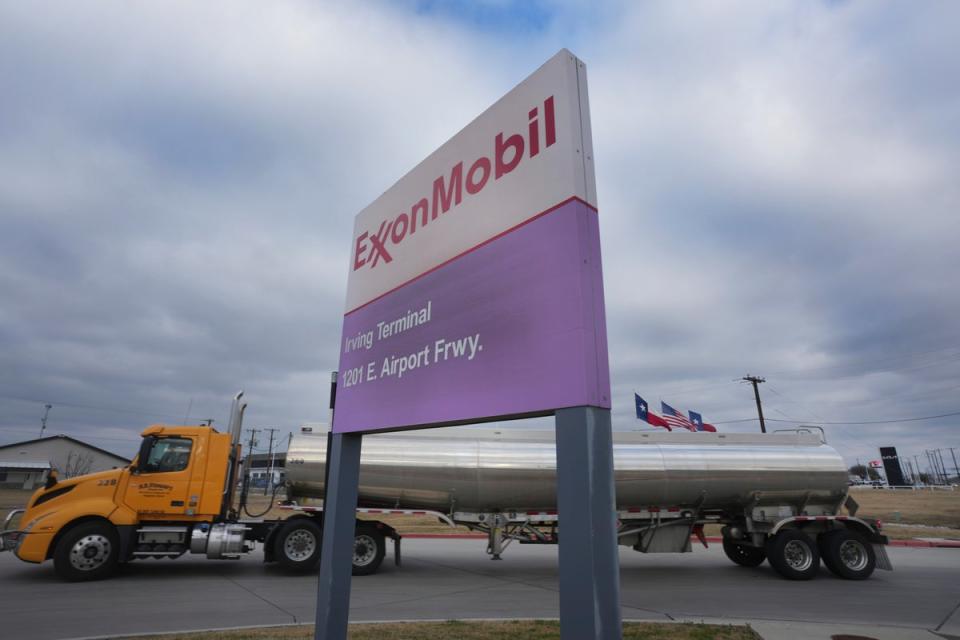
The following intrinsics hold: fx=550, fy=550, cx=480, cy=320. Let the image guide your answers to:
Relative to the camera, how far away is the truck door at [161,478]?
32.9 ft

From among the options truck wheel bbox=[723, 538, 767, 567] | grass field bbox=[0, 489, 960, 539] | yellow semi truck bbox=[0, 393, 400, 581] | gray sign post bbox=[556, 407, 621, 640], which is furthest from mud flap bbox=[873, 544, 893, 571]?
gray sign post bbox=[556, 407, 621, 640]

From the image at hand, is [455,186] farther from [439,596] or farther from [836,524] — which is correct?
[836,524]

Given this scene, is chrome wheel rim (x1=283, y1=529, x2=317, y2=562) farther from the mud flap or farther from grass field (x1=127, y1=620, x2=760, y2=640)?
the mud flap

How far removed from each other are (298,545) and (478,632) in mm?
5831

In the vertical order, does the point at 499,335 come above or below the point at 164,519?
above

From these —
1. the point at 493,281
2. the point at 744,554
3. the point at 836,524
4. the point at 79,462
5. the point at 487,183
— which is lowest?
the point at 744,554

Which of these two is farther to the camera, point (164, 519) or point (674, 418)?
point (674, 418)

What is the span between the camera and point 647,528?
11.6 meters

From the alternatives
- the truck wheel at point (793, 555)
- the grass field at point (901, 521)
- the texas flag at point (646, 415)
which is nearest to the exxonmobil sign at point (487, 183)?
the grass field at point (901, 521)

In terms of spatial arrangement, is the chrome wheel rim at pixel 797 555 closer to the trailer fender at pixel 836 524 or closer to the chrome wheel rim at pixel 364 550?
the trailer fender at pixel 836 524

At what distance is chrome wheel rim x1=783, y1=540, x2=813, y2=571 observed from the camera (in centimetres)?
1109

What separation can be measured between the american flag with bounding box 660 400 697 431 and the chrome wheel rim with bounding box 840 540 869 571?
737cm

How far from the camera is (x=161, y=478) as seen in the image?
33.6ft

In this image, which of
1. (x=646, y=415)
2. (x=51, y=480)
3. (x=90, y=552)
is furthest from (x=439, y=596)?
(x=646, y=415)
